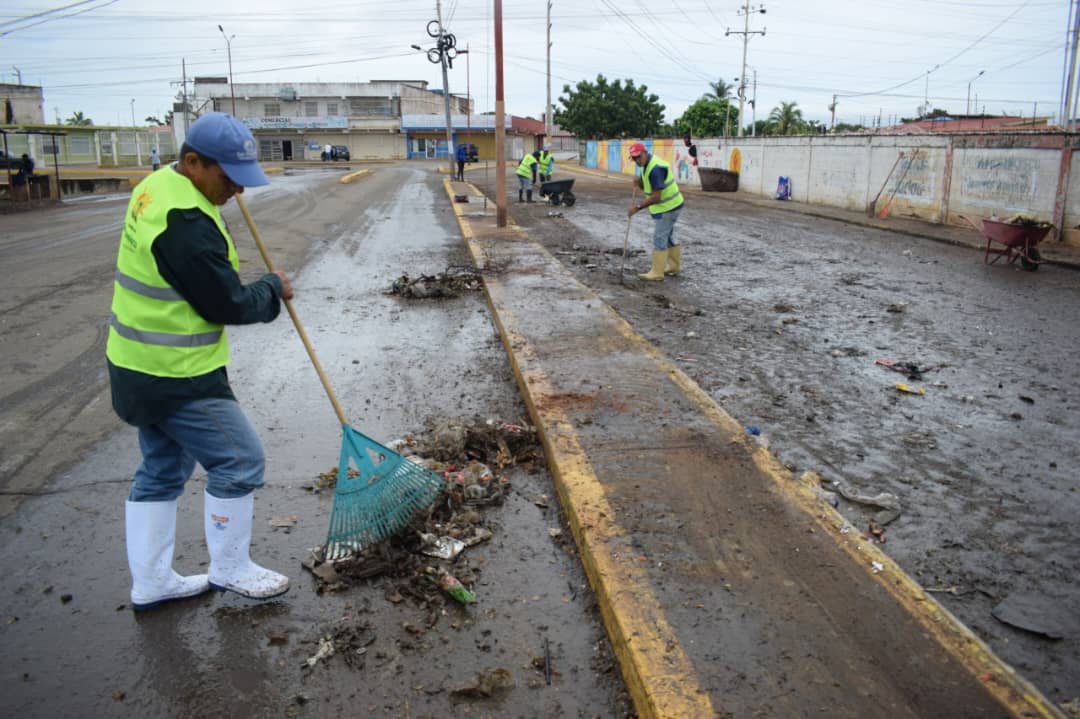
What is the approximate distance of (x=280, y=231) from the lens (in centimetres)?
1584

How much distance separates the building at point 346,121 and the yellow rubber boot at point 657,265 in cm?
6746

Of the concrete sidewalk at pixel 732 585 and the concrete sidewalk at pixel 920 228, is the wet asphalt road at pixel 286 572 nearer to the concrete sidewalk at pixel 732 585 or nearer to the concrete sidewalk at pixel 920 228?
the concrete sidewalk at pixel 732 585

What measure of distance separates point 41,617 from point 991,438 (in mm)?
5177

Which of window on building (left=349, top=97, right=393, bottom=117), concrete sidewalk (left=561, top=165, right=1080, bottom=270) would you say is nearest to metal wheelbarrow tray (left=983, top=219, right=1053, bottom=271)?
concrete sidewalk (left=561, top=165, right=1080, bottom=270)

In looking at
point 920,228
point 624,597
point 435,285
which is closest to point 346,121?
point 920,228

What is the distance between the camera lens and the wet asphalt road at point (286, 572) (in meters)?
2.65

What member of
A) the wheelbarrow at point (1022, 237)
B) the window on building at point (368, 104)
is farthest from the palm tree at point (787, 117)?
the wheelbarrow at point (1022, 237)

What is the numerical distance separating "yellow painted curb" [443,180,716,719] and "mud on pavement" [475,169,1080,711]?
1220 millimetres

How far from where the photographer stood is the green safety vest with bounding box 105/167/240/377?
2729 mm

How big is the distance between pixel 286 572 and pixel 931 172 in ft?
62.5

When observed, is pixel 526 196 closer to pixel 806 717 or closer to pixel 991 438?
pixel 991 438

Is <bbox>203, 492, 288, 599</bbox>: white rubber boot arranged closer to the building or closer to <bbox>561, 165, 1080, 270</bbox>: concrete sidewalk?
<bbox>561, 165, 1080, 270</bbox>: concrete sidewalk

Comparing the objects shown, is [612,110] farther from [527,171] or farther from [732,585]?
[732,585]

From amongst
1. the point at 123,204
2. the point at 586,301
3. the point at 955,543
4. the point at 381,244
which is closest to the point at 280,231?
the point at 381,244
